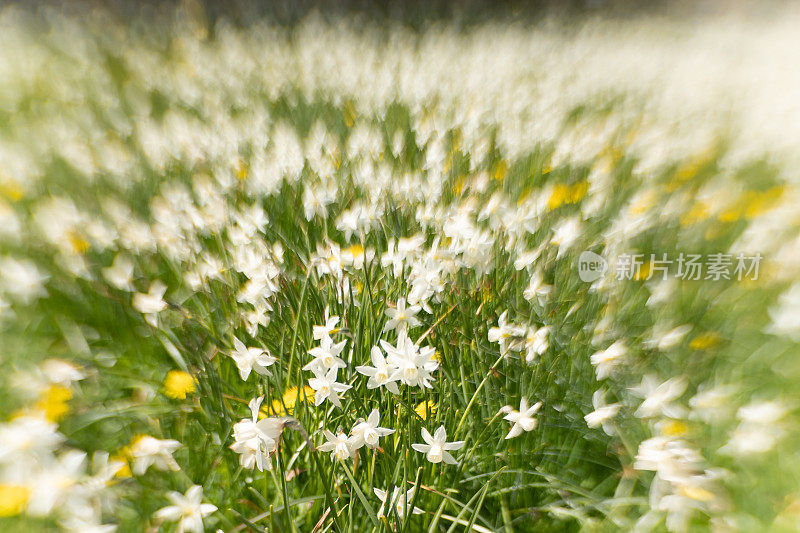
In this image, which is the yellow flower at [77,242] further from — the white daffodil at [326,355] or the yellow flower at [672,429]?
the yellow flower at [672,429]

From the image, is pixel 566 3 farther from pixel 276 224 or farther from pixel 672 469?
pixel 672 469

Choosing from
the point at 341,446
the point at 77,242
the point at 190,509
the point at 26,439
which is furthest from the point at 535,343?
the point at 77,242

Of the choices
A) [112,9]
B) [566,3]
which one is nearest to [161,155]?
[112,9]

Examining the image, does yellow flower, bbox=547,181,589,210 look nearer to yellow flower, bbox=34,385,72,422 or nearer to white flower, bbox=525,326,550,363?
white flower, bbox=525,326,550,363

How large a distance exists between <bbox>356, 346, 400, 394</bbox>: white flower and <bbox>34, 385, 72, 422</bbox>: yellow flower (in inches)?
25.4

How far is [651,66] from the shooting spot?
5.70m

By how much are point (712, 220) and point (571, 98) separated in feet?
7.92

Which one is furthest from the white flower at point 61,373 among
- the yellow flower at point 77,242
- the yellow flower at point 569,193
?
the yellow flower at point 569,193

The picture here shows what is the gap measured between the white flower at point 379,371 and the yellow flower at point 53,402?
0.65m

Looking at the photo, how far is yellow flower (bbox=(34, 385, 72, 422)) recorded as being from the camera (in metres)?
1.17

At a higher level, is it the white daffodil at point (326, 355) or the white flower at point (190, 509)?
the white daffodil at point (326, 355)

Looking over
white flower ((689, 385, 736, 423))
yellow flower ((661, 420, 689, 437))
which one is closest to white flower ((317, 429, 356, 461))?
yellow flower ((661, 420, 689, 437))

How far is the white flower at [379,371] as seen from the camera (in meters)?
1.12

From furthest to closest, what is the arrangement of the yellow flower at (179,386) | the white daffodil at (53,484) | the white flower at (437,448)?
1. the yellow flower at (179,386)
2. the white flower at (437,448)
3. the white daffodil at (53,484)
